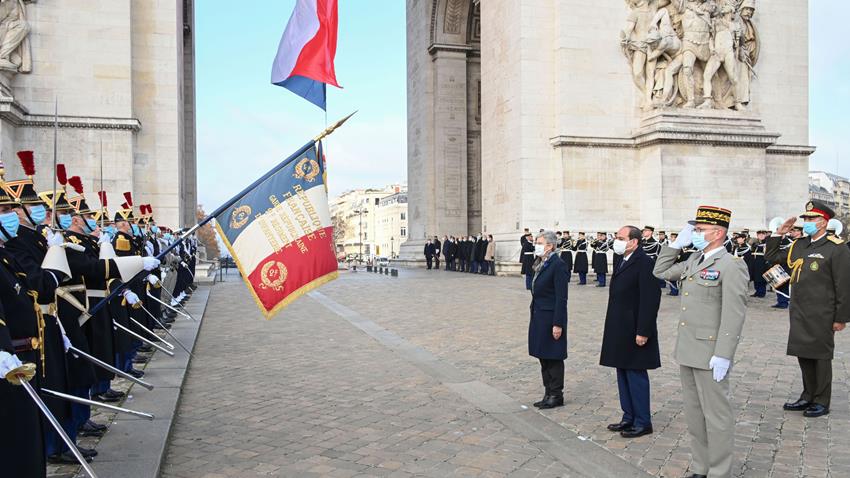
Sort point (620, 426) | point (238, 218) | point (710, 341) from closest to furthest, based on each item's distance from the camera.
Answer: point (710, 341) < point (620, 426) < point (238, 218)

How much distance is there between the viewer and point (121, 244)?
8.27m

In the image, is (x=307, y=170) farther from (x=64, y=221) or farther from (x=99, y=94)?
(x=99, y=94)

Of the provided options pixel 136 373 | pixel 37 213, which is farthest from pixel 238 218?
pixel 136 373

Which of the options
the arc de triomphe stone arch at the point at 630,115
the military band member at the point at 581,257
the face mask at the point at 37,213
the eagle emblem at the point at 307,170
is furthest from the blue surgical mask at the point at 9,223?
the arc de triomphe stone arch at the point at 630,115

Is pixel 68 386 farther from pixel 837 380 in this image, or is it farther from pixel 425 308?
pixel 425 308

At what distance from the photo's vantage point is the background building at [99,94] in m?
18.8

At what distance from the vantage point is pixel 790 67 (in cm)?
2569

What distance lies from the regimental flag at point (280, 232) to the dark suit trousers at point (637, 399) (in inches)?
108

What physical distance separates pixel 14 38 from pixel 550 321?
57.3 feet

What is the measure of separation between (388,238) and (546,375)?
116 metres

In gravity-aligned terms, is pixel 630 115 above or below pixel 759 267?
above

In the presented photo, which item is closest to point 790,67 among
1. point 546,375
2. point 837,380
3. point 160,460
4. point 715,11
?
point 715,11

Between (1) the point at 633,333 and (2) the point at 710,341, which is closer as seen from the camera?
(2) the point at 710,341

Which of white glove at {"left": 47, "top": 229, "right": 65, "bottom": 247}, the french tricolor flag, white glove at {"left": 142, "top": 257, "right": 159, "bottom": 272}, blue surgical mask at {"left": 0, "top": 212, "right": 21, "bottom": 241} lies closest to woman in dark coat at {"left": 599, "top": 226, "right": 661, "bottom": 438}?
the french tricolor flag
